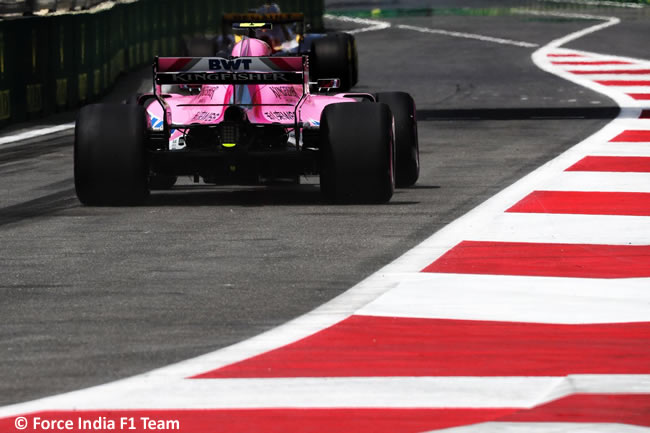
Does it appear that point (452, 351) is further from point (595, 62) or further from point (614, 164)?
point (595, 62)

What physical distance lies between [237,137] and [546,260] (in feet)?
9.95

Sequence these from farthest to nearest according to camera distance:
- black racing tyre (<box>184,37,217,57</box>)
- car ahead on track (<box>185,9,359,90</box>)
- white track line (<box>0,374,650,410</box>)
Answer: black racing tyre (<box>184,37,217,57</box>)
car ahead on track (<box>185,9,359,90</box>)
white track line (<box>0,374,650,410</box>)

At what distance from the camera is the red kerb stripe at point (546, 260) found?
859 cm

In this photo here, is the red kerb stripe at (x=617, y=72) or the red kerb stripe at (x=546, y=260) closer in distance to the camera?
the red kerb stripe at (x=546, y=260)

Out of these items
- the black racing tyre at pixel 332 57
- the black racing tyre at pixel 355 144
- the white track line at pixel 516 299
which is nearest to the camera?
the white track line at pixel 516 299

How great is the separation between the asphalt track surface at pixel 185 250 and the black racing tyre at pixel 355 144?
0.72ft

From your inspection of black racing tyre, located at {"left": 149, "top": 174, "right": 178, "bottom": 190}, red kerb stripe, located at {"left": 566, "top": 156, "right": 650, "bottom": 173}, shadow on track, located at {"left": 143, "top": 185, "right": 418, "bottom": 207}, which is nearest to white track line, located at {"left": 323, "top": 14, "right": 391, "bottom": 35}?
red kerb stripe, located at {"left": 566, "top": 156, "right": 650, "bottom": 173}

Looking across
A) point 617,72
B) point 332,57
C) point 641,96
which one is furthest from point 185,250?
point 617,72

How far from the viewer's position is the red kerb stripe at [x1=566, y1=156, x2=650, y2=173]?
13781mm

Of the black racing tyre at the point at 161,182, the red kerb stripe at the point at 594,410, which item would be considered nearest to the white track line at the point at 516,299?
the red kerb stripe at the point at 594,410

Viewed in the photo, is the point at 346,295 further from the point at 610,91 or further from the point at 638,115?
the point at 610,91

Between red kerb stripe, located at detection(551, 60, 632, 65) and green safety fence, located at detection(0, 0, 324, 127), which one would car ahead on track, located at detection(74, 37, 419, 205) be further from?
red kerb stripe, located at detection(551, 60, 632, 65)

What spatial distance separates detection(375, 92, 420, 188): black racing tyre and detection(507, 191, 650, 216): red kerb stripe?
96cm

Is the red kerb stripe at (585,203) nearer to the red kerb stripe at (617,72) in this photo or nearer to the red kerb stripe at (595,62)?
the red kerb stripe at (617,72)
